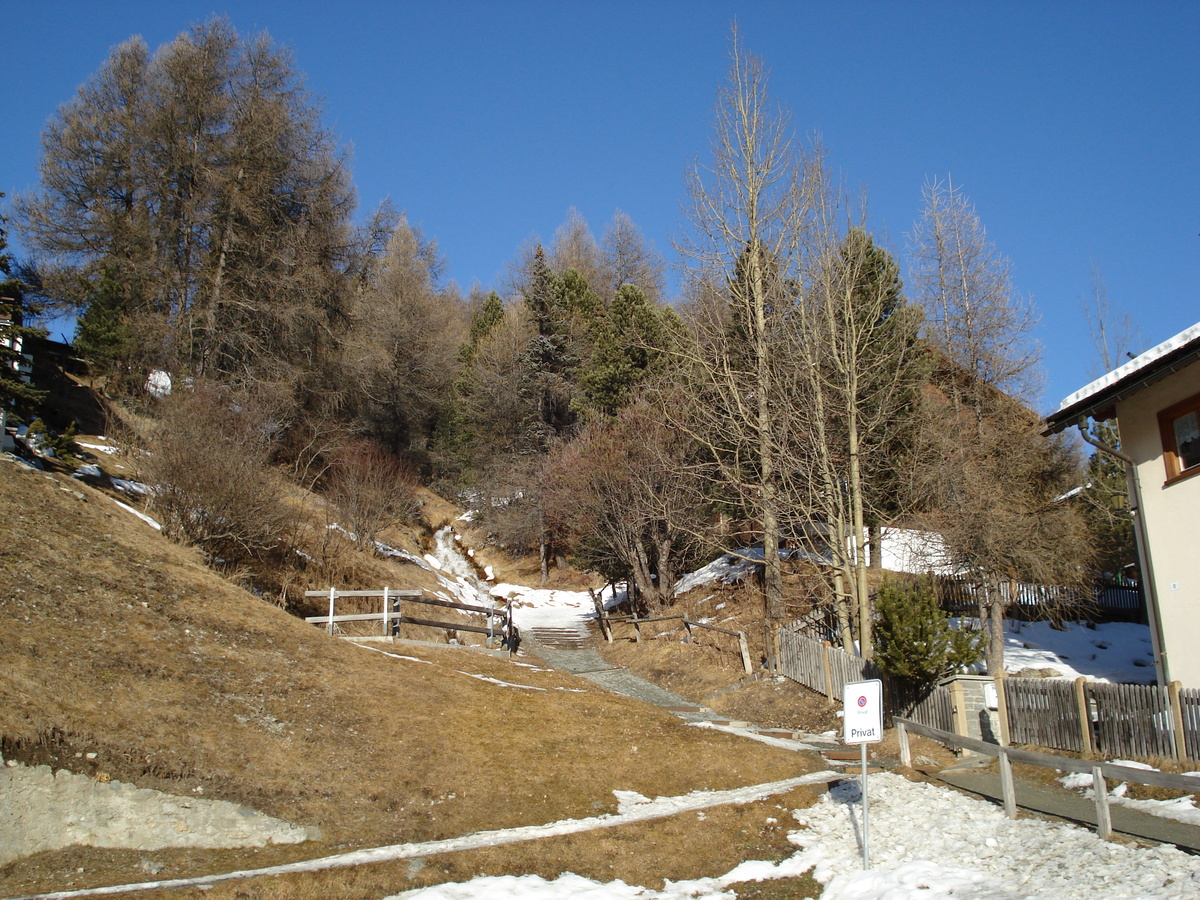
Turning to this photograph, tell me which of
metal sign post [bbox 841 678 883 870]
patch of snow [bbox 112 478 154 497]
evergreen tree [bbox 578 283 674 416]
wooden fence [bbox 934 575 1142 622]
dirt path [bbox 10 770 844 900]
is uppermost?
evergreen tree [bbox 578 283 674 416]

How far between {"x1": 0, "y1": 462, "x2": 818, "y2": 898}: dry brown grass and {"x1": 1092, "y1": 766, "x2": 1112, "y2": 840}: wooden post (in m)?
3.77

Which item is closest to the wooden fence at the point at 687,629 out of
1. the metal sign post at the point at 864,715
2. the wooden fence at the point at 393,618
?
the wooden fence at the point at 393,618

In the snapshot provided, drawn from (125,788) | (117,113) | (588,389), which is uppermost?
(117,113)

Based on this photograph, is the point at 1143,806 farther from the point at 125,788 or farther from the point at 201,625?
the point at 201,625

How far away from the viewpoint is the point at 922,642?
47.2 ft

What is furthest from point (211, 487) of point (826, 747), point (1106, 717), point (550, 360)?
point (550, 360)

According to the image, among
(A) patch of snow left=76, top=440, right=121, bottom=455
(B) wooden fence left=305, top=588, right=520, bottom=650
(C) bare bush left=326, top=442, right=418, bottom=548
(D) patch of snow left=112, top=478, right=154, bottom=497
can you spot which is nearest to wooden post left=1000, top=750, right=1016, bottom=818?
(B) wooden fence left=305, top=588, right=520, bottom=650

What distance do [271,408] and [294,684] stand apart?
16.9 m

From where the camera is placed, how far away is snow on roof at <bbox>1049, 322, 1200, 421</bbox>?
511 inches

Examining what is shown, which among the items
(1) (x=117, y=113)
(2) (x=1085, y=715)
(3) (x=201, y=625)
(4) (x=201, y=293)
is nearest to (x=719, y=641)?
(2) (x=1085, y=715)

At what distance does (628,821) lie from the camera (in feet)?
35.2

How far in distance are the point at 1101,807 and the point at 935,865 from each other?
1.69 m

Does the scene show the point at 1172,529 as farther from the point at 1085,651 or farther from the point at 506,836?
the point at 1085,651

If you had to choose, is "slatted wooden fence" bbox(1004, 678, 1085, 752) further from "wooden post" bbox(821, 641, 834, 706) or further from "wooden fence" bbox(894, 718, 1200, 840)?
"wooden post" bbox(821, 641, 834, 706)
